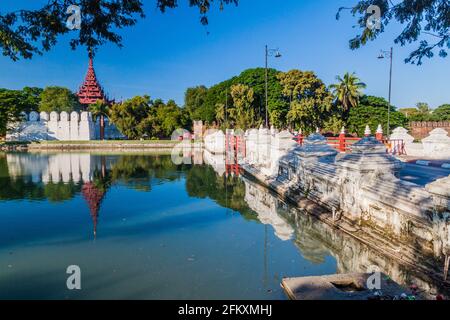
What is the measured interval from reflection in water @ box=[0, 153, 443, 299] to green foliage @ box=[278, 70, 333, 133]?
3281 cm

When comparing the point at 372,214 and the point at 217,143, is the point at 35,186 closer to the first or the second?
the point at 372,214

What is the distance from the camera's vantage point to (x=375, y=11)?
6906 mm

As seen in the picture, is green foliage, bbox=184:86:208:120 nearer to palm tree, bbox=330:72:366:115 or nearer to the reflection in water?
palm tree, bbox=330:72:366:115

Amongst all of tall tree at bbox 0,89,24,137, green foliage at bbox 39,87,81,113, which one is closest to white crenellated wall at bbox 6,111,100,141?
tall tree at bbox 0,89,24,137

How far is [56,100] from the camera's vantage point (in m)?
74.1

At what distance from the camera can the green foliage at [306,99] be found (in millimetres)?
45250

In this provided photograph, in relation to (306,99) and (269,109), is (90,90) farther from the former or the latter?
(306,99)

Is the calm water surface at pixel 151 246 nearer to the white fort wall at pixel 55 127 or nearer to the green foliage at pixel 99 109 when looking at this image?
the green foliage at pixel 99 109

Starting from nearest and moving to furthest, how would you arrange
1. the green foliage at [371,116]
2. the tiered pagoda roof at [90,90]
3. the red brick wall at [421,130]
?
the red brick wall at [421,130] → the green foliage at [371,116] → the tiered pagoda roof at [90,90]

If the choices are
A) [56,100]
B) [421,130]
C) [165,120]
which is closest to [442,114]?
[421,130]

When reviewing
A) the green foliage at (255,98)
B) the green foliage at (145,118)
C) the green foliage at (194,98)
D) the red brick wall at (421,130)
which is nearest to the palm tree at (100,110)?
the green foliage at (145,118)

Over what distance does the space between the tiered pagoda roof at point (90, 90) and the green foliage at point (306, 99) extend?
40.9m

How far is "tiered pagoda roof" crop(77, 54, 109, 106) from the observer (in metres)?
70.9

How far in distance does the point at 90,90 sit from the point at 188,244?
70345 mm
